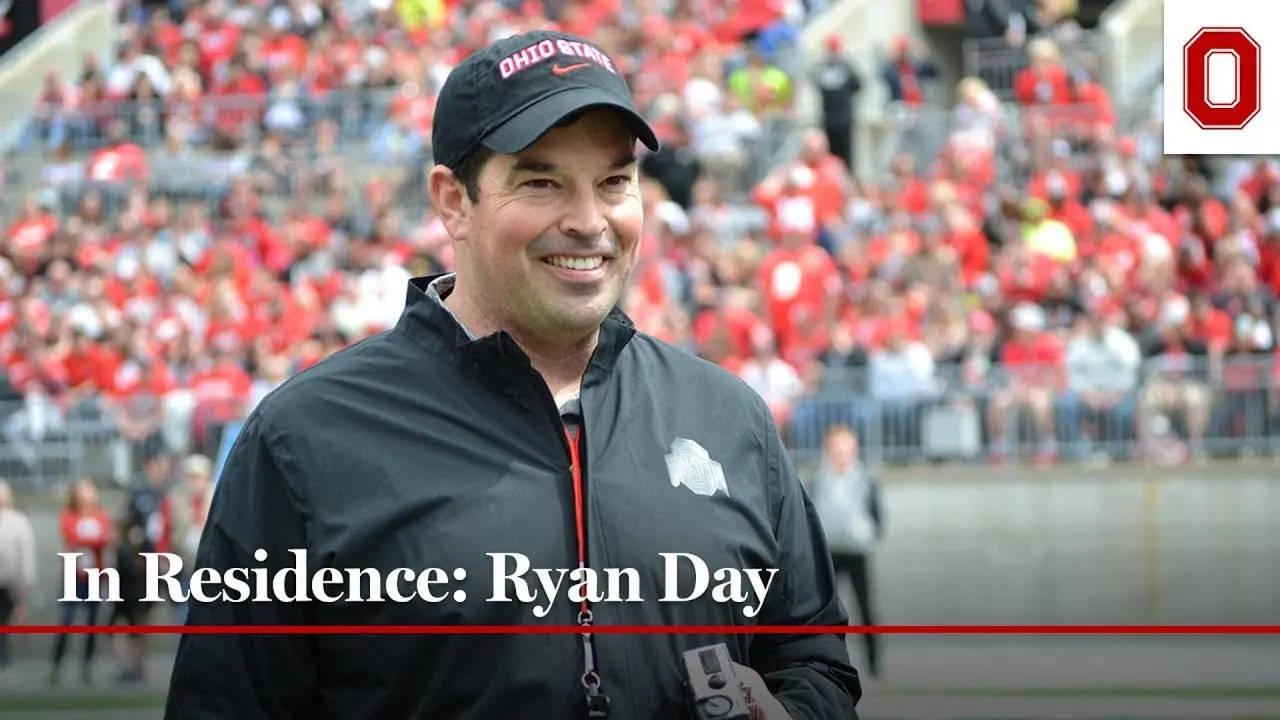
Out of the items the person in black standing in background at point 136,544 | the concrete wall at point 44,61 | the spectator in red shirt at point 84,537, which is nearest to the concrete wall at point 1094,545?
the person in black standing in background at point 136,544

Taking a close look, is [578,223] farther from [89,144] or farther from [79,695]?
[89,144]

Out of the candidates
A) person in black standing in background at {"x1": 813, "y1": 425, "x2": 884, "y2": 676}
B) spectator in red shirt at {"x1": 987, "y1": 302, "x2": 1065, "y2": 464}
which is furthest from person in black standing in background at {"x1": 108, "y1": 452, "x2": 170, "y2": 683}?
spectator in red shirt at {"x1": 987, "y1": 302, "x2": 1065, "y2": 464}

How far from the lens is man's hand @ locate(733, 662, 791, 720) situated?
253cm

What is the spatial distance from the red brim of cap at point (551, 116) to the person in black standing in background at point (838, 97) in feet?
47.4

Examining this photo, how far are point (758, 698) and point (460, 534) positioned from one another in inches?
15.0

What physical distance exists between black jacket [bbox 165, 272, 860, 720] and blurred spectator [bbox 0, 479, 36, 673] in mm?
9654

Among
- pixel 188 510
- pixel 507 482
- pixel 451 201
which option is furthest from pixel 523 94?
pixel 188 510

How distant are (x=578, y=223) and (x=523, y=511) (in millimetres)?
334

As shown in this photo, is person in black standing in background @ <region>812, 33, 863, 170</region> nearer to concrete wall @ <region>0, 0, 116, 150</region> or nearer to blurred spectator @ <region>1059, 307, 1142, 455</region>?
blurred spectator @ <region>1059, 307, 1142, 455</region>

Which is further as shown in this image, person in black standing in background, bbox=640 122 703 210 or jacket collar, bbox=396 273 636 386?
person in black standing in background, bbox=640 122 703 210

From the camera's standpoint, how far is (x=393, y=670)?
2.54m

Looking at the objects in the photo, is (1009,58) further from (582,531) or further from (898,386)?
(582,531)

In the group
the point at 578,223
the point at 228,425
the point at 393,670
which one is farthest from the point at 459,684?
the point at 228,425

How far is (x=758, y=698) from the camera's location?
8.34 feet
